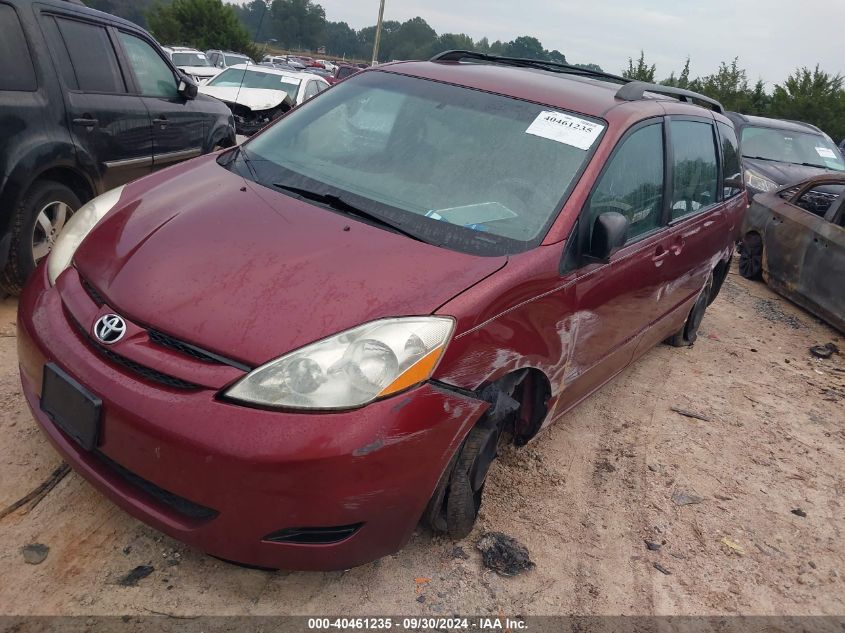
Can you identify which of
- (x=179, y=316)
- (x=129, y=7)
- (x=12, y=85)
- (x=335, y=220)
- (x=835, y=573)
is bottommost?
(x=835, y=573)

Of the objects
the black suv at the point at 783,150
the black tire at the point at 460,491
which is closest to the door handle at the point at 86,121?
the black tire at the point at 460,491

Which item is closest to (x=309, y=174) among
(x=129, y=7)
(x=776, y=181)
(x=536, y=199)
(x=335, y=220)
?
(x=335, y=220)

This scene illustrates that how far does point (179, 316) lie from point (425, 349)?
2.59ft

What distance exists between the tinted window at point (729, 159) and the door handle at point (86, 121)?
4259 mm

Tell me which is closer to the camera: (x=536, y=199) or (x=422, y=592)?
(x=422, y=592)

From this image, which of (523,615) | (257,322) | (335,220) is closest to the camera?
(257,322)

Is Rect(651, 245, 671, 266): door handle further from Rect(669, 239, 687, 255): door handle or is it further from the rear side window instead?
the rear side window

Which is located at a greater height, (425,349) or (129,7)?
(129,7)

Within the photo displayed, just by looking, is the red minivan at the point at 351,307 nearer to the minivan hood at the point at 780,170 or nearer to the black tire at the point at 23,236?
the black tire at the point at 23,236

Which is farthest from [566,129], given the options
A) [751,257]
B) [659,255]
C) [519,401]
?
[751,257]

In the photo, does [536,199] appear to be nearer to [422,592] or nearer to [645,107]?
[645,107]

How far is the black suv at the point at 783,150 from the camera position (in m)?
9.65

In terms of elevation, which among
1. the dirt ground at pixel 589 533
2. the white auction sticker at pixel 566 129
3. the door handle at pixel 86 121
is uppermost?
the white auction sticker at pixel 566 129

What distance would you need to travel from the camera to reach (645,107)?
3.42 meters
